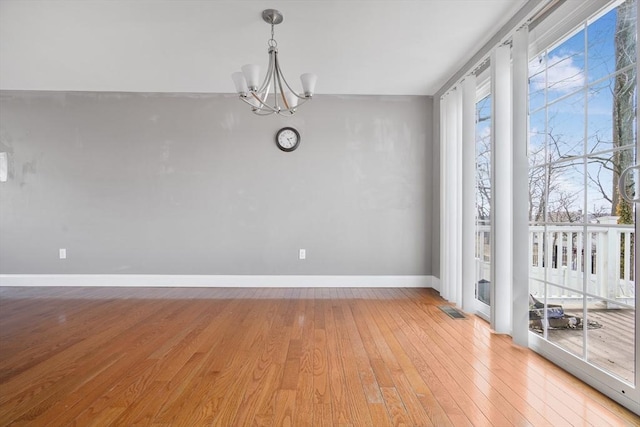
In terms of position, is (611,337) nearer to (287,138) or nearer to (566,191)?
(566,191)

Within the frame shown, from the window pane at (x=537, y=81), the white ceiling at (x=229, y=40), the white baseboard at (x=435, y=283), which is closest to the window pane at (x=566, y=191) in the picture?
the window pane at (x=537, y=81)

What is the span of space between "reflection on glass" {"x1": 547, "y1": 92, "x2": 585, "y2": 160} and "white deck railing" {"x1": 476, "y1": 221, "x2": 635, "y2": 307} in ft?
1.53

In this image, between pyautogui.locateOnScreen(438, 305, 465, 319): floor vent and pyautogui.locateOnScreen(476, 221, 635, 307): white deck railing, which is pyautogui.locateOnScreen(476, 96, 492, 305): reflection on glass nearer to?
pyautogui.locateOnScreen(438, 305, 465, 319): floor vent

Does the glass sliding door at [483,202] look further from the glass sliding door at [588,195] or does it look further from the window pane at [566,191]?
the window pane at [566,191]

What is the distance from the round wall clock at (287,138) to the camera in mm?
3938

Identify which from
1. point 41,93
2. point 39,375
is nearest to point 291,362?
point 39,375

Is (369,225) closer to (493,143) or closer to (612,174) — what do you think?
(493,143)

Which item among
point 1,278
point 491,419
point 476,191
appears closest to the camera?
point 491,419

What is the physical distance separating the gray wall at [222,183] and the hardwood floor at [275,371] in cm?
99

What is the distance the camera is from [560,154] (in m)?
2.02

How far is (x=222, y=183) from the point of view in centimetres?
397

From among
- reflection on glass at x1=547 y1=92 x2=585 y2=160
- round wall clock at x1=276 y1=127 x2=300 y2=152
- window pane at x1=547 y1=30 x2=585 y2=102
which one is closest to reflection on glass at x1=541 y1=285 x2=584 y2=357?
reflection on glass at x1=547 y1=92 x2=585 y2=160

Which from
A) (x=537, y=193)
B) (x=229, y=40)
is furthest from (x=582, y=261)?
(x=229, y=40)

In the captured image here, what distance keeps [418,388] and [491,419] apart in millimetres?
349
